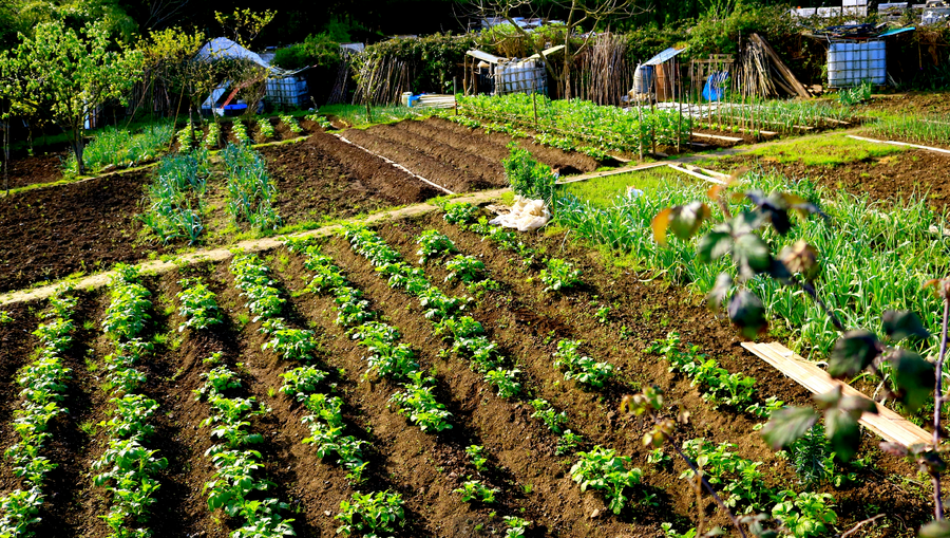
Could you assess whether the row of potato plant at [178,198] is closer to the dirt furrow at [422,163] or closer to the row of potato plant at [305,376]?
the row of potato plant at [305,376]

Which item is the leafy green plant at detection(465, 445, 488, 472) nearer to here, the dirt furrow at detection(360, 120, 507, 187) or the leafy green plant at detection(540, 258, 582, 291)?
the leafy green plant at detection(540, 258, 582, 291)

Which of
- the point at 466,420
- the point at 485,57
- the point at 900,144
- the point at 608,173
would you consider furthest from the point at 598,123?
the point at 485,57

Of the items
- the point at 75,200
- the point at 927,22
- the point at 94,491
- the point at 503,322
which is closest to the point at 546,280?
the point at 503,322

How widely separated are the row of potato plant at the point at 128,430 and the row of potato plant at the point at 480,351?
6.83 feet

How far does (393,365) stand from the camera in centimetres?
525

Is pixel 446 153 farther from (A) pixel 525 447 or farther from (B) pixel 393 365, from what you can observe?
(A) pixel 525 447

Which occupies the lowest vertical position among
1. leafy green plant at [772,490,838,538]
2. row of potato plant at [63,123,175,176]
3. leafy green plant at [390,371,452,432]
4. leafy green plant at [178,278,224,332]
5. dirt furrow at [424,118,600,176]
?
leafy green plant at [772,490,838,538]

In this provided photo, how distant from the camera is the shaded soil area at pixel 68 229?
27.7ft

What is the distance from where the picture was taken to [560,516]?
12.6 ft

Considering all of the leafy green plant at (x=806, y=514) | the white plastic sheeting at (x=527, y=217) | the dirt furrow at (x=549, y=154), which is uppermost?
the dirt furrow at (x=549, y=154)

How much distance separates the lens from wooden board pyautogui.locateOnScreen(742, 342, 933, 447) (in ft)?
12.8

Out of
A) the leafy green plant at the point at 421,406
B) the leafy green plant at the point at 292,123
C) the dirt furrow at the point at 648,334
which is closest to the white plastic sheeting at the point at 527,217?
the dirt furrow at the point at 648,334

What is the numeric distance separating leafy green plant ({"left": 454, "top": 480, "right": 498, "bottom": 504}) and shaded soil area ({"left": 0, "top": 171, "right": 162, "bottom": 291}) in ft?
20.2

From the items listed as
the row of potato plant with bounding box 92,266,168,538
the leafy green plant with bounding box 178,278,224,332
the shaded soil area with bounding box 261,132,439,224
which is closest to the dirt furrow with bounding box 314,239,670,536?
the leafy green plant with bounding box 178,278,224,332
